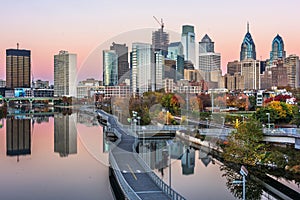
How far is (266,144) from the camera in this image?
14.3m

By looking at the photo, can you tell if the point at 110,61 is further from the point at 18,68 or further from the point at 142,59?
the point at 18,68

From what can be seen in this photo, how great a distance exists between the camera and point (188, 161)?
14047mm

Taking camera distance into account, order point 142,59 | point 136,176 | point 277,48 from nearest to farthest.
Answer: point 136,176 < point 142,59 < point 277,48

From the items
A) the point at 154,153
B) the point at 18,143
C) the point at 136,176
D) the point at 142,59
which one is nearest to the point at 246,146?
the point at 154,153

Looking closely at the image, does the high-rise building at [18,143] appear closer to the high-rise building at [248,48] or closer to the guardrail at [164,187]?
the guardrail at [164,187]

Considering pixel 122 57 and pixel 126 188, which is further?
pixel 122 57

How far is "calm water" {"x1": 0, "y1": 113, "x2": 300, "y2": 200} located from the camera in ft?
33.6

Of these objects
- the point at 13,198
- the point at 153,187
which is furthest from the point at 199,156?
the point at 13,198

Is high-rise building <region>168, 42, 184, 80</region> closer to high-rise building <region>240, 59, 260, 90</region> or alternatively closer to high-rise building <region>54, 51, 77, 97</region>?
high-rise building <region>54, 51, 77, 97</region>

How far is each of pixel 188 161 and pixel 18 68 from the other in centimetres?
9652

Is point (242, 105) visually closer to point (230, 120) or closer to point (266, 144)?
point (230, 120)

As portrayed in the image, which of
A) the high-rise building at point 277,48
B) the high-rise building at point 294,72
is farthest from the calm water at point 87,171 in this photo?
the high-rise building at point 277,48

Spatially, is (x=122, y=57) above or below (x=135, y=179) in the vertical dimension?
above

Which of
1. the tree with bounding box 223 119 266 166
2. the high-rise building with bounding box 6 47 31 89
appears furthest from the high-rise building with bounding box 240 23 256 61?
the tree with bounding box 223 119 266 166
